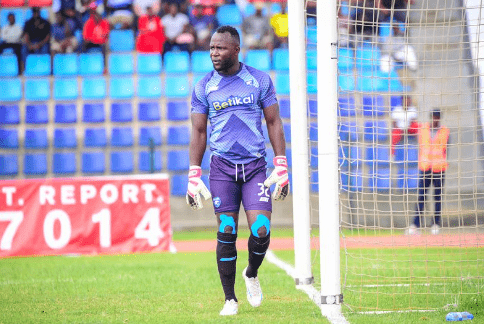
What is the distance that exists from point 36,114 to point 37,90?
1.82 ft

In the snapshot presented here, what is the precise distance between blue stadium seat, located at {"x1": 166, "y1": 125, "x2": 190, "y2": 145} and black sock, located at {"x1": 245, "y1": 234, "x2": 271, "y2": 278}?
1068 centimetres

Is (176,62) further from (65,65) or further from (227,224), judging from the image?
(227,224)

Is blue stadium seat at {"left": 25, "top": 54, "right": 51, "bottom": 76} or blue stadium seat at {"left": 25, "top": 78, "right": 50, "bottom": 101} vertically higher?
blue stadium seat at {"left": 25, "top": 54, "right": 51, "bottom": 76}

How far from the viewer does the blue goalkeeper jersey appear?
602 cm

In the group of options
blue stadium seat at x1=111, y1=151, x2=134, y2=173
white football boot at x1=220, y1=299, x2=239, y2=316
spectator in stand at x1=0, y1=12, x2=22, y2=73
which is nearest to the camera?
white football boot at x1=220, y1=299, x2=239, y2=316

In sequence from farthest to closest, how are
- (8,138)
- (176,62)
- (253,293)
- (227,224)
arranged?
1. (176,62)
2. (8,138)
3. (253,293)
4. (227,224)

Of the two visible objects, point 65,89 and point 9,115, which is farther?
point 65,89

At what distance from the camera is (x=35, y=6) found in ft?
57.2

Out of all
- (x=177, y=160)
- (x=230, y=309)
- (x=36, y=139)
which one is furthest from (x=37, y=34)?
(x=230, y=309)

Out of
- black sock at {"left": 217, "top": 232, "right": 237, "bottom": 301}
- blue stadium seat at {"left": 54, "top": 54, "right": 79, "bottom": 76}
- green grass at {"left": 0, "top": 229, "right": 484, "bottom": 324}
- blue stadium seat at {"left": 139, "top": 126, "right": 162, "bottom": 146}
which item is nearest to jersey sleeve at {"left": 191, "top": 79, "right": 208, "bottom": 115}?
black sock at {"left": 217, "top": 232, "right": 237, "bottom": 301}

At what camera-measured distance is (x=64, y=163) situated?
16672mm

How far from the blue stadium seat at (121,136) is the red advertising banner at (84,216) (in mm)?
4993

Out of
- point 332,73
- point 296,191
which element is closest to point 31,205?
point 296,191

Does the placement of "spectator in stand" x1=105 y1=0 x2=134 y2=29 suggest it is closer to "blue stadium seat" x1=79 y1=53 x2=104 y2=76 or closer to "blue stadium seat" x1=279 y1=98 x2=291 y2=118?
"blue stadium seat" x1=79 y1=53 x2=104 y2=76
